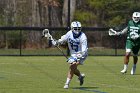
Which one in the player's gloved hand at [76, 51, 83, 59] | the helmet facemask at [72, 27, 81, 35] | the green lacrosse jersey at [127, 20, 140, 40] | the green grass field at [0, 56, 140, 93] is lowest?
the green grass field at [0, 56, 140, 93]

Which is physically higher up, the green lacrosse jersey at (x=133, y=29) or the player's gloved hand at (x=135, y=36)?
the green lacrosse jersey at (x=133, y=29)

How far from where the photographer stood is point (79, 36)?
15.3m

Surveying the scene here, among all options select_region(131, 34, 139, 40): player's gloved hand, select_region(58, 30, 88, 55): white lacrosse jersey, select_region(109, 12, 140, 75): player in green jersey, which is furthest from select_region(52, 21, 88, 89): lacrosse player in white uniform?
select_region(131, 34, 139, 40): player's gloved hand

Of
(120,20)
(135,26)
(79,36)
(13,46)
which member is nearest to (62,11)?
(120,20)

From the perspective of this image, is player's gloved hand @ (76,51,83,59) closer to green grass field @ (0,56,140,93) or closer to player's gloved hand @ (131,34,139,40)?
green grass field @ (0,56,140,93)

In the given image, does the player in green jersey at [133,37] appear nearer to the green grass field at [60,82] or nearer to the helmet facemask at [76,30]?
the green grass field at [60,82]

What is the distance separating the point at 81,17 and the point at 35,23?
4.26m

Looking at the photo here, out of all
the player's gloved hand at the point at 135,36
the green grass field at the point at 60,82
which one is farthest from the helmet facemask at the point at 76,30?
the player's gloved hand at the point at 135,36

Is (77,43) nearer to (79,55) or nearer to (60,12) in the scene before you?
(79,55)

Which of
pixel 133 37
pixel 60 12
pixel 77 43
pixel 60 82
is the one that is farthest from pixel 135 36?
pixel 60 12

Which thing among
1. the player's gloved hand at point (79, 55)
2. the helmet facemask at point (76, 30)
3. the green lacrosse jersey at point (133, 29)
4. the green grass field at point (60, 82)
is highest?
the helmet facemask at point (76, 30)


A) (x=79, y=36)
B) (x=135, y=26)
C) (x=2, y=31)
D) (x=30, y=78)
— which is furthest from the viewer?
(x=2, y=31)

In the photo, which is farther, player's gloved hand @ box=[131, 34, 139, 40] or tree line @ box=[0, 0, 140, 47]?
tree line @ box=[0, 0, 140, 47]

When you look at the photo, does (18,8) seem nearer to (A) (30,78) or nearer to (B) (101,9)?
(B) (101,9)
